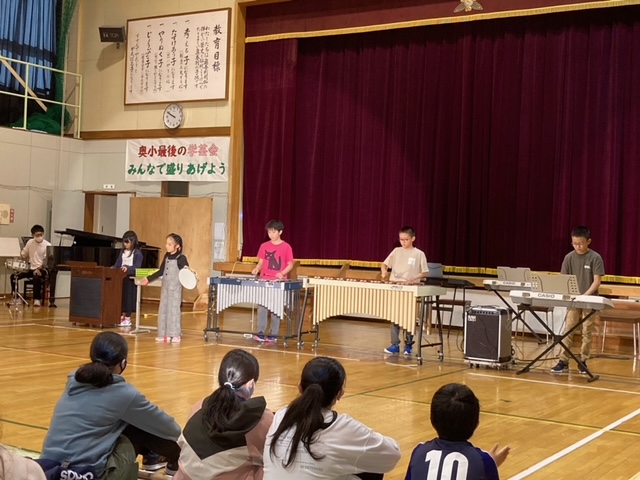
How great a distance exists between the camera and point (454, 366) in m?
8.52

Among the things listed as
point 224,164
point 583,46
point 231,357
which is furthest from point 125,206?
point 231,357

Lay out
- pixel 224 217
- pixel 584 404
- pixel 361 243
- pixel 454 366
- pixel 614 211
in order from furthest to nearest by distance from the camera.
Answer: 1. pixel 224 217
2. pixel 361 243
3. pixel 614 211
4. pixel 454 366
5. pixel 584 404

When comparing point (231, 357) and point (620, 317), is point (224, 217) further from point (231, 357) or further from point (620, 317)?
point (231, 357)

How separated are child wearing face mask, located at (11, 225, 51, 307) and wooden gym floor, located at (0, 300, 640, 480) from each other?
94.1 inches

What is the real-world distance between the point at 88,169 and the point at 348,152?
5515 millimetres

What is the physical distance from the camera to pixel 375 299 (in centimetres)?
873

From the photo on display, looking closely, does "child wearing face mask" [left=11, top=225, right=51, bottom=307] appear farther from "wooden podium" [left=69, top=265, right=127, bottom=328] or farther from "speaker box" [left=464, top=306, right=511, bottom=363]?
"speaker box" [left=464, top=306, right=511, bottom=363]

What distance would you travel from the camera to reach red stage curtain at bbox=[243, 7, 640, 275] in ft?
37.7

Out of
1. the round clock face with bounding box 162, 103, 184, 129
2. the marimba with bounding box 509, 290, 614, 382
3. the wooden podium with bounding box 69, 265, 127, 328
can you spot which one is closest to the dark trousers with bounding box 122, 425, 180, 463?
the marimba with bounding box 509, 290, 614, 382

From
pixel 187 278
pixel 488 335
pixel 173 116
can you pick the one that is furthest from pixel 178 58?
pixel 488 335

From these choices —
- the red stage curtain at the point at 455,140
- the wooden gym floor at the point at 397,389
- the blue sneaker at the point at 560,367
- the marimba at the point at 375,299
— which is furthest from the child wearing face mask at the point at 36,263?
the blue sneaker at the point at 560,367

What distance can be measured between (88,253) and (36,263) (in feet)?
4.35

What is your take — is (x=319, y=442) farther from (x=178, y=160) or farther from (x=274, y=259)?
(x=178, y=160)

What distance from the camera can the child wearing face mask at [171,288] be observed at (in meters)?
9.42
